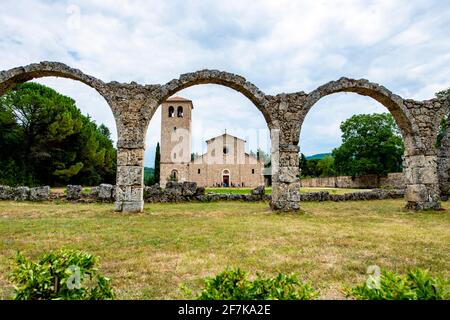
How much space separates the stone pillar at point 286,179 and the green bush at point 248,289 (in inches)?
302

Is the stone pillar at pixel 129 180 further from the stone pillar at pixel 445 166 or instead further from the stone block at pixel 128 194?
the stone pillar at pixel 445 166

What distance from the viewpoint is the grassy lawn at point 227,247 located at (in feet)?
10.6

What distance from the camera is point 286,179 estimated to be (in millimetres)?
9211

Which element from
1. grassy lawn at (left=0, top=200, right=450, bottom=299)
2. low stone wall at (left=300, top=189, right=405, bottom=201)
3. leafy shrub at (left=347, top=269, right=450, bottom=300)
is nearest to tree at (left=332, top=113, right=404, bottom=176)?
low stone wall at (left=300, top=189, right=405, bottom=201)

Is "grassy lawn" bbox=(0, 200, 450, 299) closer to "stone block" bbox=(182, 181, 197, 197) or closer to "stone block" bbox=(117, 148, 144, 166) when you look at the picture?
"stone block" bbox=(117, 148, 144, 166)

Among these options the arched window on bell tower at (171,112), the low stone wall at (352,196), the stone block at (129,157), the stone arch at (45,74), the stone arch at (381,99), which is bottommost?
the low stone wall at (352,196)

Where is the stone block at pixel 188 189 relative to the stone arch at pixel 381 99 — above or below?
below

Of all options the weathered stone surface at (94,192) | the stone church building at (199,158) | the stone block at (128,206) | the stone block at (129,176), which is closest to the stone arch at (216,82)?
the stone block at (129,176)

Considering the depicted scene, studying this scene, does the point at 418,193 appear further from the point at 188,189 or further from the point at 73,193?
the point at 73,193

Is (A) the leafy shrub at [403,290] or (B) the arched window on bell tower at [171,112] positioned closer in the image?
(A) the leafy shrub at [403,290]

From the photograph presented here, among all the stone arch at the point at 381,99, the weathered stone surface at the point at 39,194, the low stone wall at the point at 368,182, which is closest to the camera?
the stone arch at the point at 381,99

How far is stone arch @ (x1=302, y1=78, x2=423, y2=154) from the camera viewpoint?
31.6 ft

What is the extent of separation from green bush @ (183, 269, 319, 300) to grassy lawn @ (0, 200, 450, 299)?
4.24ft
